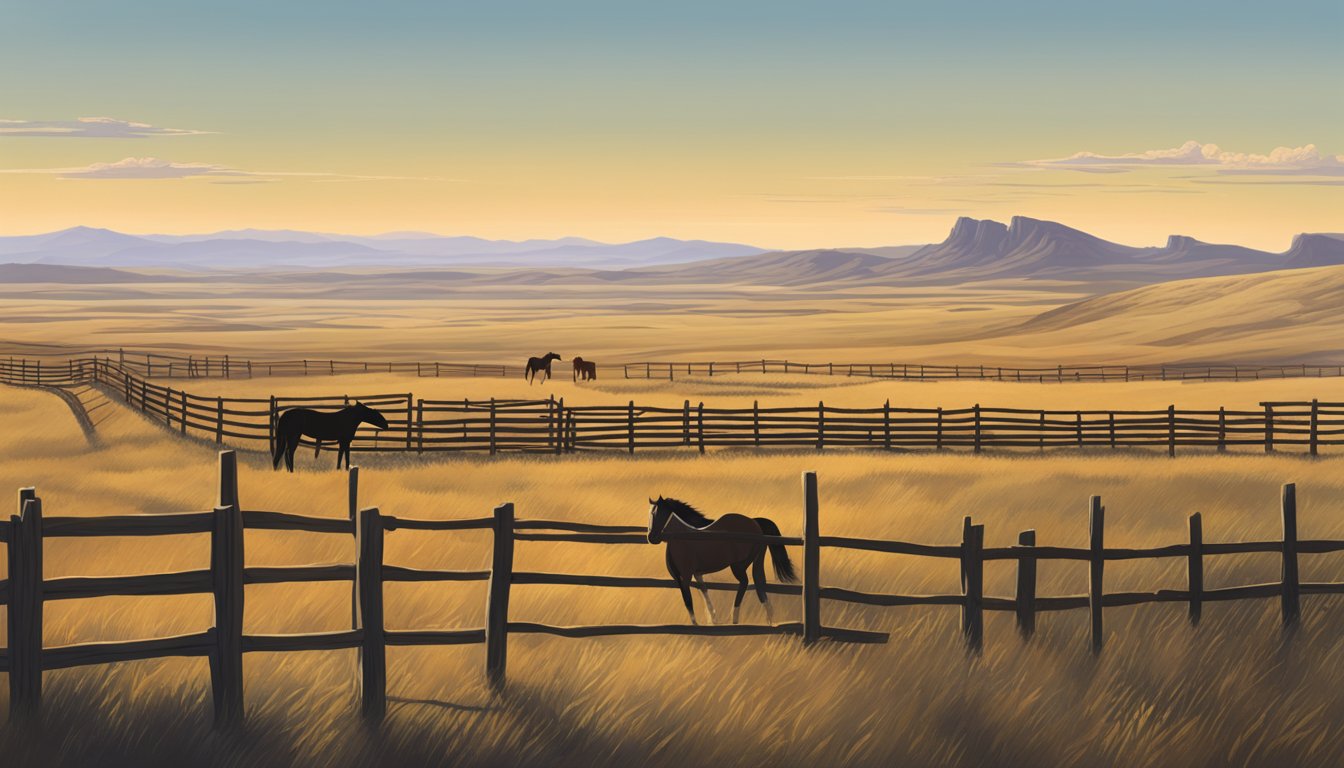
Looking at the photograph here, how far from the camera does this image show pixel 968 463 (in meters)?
28.7

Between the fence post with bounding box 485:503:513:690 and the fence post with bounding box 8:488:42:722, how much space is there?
9.35 feet

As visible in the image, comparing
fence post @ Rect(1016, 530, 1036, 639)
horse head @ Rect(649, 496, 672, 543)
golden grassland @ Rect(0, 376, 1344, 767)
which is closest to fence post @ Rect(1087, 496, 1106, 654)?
golden grassland @ Rect(0, 376, 1344, 767)

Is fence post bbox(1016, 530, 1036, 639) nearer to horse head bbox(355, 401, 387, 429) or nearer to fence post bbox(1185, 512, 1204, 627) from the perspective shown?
fence post bbox(1185, 512, 1204, 627)

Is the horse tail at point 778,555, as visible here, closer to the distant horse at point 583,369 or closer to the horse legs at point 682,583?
the horse legs at point 682,583

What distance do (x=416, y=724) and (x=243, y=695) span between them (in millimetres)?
1191

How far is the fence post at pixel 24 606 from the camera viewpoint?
868 cm

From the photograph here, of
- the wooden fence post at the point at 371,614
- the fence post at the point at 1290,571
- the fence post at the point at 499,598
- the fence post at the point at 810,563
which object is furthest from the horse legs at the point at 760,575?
the fence post at the point at 1290,571

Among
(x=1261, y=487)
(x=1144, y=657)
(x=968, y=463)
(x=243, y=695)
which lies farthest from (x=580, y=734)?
(x=968, y=463)

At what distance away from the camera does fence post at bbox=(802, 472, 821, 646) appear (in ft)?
34.1

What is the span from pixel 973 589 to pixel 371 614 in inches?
176

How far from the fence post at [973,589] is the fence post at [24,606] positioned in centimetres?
631

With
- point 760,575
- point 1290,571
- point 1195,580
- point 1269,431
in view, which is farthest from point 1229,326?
point 760,575

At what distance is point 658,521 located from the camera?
11164 millimetres

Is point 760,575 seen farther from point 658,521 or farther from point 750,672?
point 750,672
